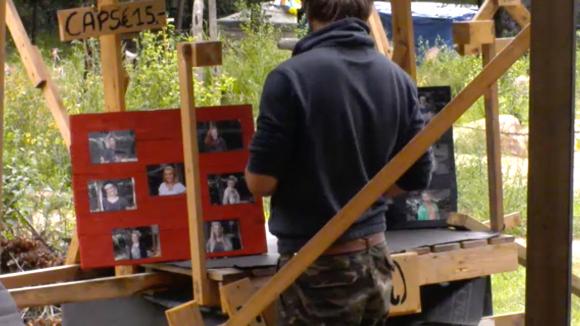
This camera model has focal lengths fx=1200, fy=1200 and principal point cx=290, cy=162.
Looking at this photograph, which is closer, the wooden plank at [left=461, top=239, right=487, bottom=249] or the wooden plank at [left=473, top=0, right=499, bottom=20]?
the wooden plank at [left=461, top=239, right=487, bottom=249]

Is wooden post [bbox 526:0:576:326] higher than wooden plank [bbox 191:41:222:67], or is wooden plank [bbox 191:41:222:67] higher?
wooden plank [bbox 191:41:222:67]

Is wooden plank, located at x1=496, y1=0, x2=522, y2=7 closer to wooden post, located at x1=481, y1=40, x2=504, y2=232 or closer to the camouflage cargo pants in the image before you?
wooden post, located at x1=481, y1=40, x2=504, y2=232

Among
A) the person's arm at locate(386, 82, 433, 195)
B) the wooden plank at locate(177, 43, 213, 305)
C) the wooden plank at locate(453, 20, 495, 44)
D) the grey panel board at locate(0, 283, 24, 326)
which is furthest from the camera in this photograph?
the wooden plank at locate(453, 20, 495, 44)

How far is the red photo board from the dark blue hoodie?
829 mm

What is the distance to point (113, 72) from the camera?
14.2ft

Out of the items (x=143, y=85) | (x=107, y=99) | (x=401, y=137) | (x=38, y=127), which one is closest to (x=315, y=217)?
(x=401, y=137)

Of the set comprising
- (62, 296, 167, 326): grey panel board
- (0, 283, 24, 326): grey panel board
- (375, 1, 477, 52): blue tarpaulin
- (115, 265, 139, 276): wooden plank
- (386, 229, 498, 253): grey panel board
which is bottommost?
(62, 296, 167, 326): grey panel board

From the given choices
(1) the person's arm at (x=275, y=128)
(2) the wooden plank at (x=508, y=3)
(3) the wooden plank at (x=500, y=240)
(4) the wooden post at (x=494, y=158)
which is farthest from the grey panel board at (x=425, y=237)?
(1) the person's arm at (x=275, y=128)

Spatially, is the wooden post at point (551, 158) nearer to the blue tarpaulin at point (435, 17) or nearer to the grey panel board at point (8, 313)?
the grey panel board at point (8, 313)

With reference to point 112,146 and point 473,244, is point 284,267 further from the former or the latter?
point 473,244

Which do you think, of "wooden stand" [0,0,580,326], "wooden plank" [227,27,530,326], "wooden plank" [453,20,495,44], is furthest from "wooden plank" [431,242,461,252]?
"wooden plank" [227,27,530,326]

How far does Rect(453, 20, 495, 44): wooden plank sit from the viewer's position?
175 inches

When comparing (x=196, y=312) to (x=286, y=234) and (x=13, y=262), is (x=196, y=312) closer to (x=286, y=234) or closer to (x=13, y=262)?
(x=286, y=234)

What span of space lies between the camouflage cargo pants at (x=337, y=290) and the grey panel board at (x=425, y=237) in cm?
85
